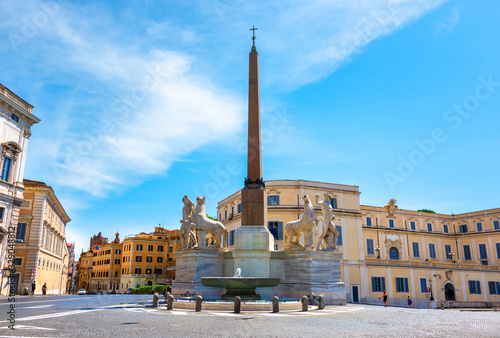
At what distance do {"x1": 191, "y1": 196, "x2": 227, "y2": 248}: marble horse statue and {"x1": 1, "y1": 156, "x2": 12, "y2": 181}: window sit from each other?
17248mm

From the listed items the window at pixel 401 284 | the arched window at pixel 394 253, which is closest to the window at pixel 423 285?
the window at pixel 401 284

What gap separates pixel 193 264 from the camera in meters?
18.5

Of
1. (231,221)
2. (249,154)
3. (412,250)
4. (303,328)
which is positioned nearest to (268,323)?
(303,328)

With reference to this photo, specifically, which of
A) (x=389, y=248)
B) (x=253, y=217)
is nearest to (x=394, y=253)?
(x=389, y=248)

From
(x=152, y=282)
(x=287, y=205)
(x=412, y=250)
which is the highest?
(x=287, y=205)

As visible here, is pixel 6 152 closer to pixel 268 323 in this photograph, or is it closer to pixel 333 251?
pixel 333 251

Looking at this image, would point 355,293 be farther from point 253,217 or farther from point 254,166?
point 254,166

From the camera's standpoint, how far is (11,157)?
29.1 meters

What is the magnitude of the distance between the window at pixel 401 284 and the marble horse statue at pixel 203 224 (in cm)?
3161

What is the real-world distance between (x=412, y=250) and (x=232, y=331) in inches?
2035

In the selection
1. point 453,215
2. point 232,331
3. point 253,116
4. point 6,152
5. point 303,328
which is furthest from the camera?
point 453,215

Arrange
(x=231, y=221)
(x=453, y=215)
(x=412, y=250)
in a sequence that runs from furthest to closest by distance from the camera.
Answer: (x=453, y=215) < (x=412, y=250) < (x=231, y=221)

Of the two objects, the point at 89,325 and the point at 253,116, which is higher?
the point at 253,116

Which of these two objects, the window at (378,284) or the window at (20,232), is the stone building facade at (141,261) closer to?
the window at (20,232)
